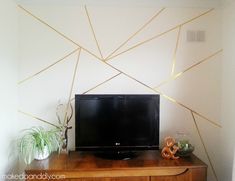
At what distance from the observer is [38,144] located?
2.38 m

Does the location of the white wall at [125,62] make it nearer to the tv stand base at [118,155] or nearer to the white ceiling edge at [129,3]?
the white ceiling edge at [129,3]

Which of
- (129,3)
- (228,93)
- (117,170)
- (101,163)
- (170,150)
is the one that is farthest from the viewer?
(129,3)

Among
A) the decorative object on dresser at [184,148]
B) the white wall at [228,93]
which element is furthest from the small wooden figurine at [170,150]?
the white wall at [228,93]

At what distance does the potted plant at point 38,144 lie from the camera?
7.79ft

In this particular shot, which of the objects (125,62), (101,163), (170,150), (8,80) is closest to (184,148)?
(170,150)

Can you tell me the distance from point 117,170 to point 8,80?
52.9 inches

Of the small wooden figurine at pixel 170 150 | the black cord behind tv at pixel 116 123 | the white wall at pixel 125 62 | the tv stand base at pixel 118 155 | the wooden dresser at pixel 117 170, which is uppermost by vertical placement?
the white wall at pixel 125 62

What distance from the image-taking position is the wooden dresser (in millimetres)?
2137

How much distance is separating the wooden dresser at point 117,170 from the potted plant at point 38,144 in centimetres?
9

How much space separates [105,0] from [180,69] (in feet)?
3.60

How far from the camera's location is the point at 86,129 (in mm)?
2471

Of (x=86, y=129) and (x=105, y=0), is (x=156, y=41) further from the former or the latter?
(x=86, y=129)

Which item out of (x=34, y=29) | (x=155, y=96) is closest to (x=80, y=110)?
(x=155, y=96)

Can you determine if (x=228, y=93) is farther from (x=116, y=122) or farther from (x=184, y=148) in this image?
(x=116, y=122)
